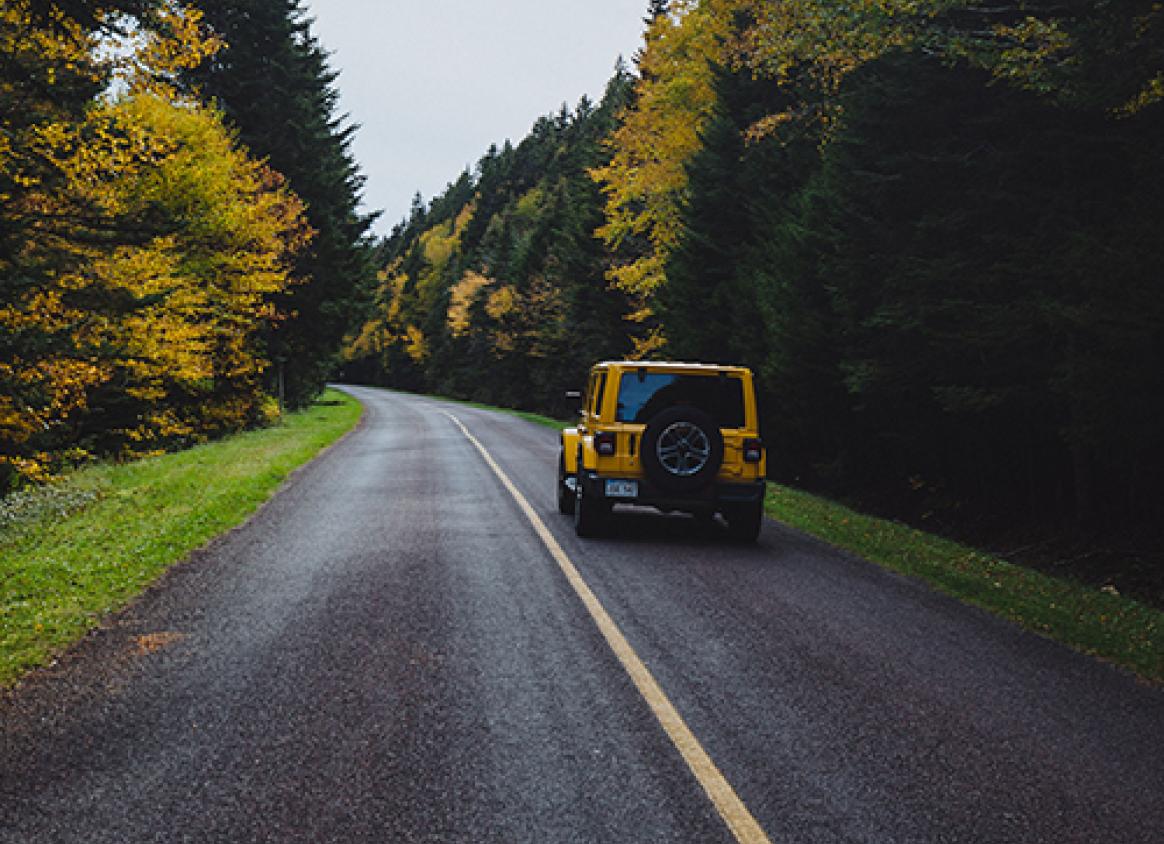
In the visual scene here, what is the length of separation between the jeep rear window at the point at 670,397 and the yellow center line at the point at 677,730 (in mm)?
2553

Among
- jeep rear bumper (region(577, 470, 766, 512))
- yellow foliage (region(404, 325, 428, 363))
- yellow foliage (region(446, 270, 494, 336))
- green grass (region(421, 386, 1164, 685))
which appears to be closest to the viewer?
green grass (region(421, 386, 1164, 685))

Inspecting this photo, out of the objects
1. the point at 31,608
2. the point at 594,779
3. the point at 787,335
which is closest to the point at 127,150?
the point at 31,608

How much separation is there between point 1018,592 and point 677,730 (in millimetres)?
5598

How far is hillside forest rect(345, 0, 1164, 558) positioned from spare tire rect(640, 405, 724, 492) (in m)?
4.27

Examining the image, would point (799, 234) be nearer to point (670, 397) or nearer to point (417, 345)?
point (670, 397)

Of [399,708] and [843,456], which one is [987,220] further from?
[399,708]

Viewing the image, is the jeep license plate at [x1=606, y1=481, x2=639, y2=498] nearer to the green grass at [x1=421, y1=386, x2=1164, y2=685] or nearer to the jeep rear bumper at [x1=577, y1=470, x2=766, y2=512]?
the jeep rear bumper at [x1=577, y1=470, x2=766, y2=512]

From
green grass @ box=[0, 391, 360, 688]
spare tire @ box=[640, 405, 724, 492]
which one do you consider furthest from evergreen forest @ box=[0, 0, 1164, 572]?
spare tire @ box=[640, 405, 724, 492]

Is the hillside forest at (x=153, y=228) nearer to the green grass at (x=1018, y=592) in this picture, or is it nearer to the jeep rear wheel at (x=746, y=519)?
the jeep rear wheel at (x=746, y=519)

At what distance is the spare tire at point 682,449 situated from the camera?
368 inches

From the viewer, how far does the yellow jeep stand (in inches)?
370

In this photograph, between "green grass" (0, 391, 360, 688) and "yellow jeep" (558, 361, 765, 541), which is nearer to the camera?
"green grass" (0, 391, 360, 688)

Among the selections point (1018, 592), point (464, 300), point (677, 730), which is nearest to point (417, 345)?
point (464, 300)

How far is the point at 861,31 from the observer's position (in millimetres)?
10797
